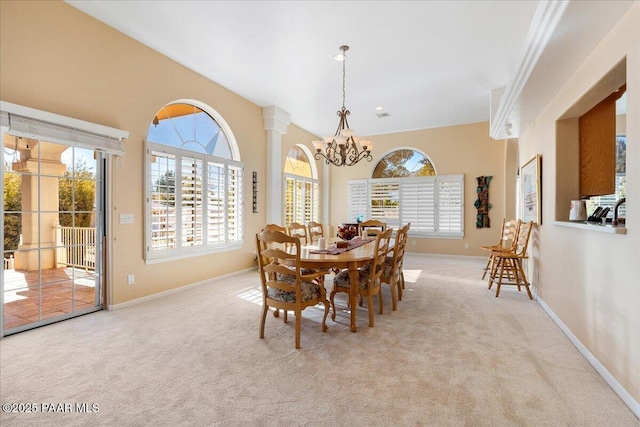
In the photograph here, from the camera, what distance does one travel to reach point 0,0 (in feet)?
8.77

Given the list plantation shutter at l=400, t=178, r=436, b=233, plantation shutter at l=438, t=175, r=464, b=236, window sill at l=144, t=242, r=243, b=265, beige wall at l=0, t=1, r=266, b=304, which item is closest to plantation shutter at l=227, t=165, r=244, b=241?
window sill at l=144, t=242, r=243, b=265

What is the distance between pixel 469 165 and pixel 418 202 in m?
1.43

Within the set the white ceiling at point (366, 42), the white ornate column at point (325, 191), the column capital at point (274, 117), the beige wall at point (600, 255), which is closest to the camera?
the beige wall at point (600, 255)

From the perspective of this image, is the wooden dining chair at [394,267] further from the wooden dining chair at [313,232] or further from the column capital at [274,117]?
the column capital at [274,117]

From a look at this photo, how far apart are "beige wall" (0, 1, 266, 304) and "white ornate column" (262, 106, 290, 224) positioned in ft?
3.68

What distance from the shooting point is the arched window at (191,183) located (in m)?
4.11

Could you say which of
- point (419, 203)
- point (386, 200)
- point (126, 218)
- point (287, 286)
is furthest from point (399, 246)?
point (386, 200)

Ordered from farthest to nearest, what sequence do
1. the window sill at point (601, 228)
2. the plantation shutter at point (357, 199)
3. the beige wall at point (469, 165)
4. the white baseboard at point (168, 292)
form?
the plantation shutter at point (357, 199)
the beige wall at point (469, 165)
the white baseboard at point (168, 292)
the window sill at point (601, 228)

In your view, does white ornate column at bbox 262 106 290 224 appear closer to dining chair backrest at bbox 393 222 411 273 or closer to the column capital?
the column capital

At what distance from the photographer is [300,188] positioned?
7559mm

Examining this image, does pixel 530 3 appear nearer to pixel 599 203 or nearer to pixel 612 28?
pixel 612 28

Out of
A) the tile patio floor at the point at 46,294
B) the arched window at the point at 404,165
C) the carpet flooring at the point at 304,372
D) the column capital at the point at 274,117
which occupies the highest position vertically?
the column capital at the point at 274,117

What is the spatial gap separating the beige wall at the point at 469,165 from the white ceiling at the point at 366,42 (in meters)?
1.86

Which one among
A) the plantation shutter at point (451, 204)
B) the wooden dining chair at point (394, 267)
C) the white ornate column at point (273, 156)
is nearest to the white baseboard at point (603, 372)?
the wooden dining chair at point (394, 267)
